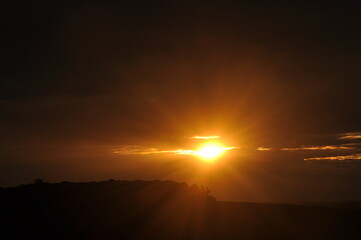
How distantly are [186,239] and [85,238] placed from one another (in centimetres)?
610

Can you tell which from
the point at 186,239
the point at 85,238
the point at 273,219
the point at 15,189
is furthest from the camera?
the point at 273,219

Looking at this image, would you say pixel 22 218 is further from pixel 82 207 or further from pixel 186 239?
pixel 186 239

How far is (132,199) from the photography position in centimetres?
2702

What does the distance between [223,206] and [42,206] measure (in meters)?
13.6

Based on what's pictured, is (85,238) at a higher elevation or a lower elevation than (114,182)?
lower

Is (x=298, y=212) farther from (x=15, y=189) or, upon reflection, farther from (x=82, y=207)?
(x=15, y=189)

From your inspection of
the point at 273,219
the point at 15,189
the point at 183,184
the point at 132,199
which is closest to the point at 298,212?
the point at 273,219

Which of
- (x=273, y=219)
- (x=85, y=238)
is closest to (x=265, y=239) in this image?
(x=273, y=219)

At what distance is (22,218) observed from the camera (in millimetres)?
22719

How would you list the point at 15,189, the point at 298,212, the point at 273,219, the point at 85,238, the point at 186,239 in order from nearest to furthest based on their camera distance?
1. the point at 85,238
2. the point at 186,239
3. the point at 15,189
4. the point at 273,219
5. the point at 298,212

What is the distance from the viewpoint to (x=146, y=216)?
2566cm

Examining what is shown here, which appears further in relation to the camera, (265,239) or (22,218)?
(265,239)

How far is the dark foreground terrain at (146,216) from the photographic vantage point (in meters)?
22.7

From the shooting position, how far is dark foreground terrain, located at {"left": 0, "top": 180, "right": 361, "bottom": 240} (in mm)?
22688
